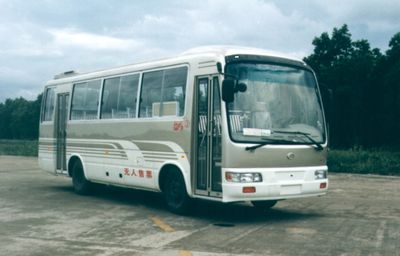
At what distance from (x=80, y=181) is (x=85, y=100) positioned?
2.11 m

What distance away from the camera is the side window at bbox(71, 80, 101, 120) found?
15.0 m

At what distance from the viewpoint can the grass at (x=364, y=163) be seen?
23.6m

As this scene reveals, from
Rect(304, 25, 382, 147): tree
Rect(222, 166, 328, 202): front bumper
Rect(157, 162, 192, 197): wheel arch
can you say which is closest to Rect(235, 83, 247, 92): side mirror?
Rect(222, 166, 328, 202): front bumper

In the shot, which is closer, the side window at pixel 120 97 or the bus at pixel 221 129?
the bus at pixel 221 129

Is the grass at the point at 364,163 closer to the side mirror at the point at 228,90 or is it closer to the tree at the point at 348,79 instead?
the side mirror at the point at 228,90

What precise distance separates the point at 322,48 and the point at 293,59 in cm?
5100

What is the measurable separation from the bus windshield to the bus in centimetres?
2

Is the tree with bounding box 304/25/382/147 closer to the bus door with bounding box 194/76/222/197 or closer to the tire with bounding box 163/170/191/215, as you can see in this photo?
the tire with bounding box 163/170/191/215

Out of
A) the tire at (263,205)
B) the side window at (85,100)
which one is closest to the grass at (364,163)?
the tire at (263,205)

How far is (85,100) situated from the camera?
15.5 meters

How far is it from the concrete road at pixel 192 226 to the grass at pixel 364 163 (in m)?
8.12

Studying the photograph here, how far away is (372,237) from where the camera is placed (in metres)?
9.31

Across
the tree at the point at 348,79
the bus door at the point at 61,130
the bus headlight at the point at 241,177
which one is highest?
the tree at the point at 348,79

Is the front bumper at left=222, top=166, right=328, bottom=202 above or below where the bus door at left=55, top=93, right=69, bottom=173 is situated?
below
